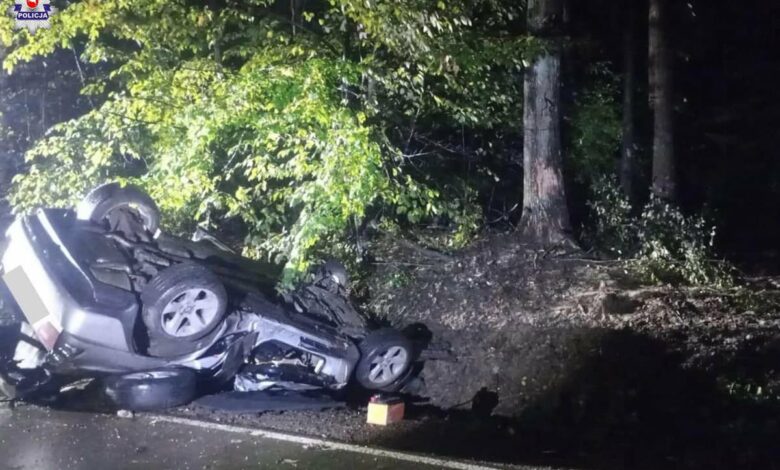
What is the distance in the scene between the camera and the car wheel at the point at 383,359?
→ 709cm

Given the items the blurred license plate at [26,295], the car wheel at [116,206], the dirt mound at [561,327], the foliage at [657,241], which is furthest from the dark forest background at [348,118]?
the blurred license plate at [26,295]

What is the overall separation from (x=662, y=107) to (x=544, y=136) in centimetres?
274

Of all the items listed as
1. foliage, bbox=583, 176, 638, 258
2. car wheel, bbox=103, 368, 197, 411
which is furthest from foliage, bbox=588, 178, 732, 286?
car wheel, bbox=103, 368, 197, 411

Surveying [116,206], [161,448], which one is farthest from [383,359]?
[116,206]

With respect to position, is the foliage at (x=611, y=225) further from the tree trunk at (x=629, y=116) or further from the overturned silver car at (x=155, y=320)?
the overturned silver car at (x=155, y=320)

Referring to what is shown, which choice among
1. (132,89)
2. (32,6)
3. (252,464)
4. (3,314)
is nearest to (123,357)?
(252,464)

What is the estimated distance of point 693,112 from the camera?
692 inches

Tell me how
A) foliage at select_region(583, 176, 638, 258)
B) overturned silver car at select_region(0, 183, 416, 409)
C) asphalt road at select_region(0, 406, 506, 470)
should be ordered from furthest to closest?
foliage at select_region(583, 176, 638, 258) < overturned silver car at select_region(0, 183, 416, 409) < asphalt road at select_region(0, 406, 506, 470)

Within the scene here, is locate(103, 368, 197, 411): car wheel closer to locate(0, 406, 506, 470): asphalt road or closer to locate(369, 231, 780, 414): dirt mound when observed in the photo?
locate(0, 406, 506, 470): asphalt road

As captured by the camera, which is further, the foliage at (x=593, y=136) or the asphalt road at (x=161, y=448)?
the foliage at (x=593, y=136)

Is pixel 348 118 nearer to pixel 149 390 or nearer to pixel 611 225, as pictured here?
pixel 149 390

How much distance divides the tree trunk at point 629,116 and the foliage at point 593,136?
188 millimetres

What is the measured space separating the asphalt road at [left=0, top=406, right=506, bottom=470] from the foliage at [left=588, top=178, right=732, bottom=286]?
499 cm

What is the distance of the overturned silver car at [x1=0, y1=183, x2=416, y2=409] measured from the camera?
252 inches
